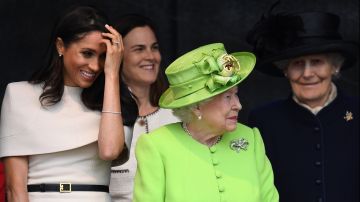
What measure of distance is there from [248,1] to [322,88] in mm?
1236

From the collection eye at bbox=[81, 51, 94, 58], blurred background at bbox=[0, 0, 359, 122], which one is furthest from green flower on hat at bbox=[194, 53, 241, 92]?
blurred background at bbox=[0, 0, 359, 122]

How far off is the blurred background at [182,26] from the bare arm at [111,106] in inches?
36.2

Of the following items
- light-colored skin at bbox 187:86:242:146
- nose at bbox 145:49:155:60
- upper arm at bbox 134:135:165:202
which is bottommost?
upper arm at bbox 134:135:165:202

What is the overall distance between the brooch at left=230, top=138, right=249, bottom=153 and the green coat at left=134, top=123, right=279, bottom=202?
0.01 metres

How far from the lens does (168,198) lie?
12.8 ft

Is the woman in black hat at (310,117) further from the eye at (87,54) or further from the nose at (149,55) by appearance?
the eye at (87,54)

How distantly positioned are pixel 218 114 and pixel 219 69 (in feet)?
0.63

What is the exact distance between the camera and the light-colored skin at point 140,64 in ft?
16.4

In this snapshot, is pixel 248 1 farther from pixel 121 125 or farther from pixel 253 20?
pixel 121 125

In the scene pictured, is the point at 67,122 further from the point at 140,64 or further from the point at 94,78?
the point at 140,64

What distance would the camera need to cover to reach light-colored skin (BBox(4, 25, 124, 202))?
4164 millimetres

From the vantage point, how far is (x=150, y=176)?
154 inches

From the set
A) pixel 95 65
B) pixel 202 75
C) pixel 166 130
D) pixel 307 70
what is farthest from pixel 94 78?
pixel 307 70

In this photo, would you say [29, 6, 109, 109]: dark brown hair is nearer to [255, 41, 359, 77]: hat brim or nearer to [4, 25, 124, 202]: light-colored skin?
[4, 25, 124, 202]: light-colored skin
